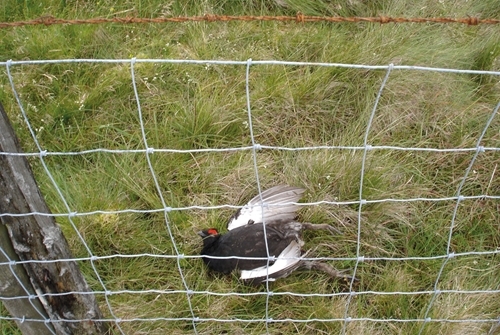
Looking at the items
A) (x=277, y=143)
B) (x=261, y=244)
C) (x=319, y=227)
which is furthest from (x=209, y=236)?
(x=277, y=143)

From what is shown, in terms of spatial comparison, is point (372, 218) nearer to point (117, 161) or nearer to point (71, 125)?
point (117, 161)

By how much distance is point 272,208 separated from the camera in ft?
8.67

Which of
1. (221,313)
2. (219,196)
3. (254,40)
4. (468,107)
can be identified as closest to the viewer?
(221,313)

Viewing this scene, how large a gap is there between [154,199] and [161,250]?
27 cm

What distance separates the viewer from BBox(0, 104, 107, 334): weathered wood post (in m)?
1.71

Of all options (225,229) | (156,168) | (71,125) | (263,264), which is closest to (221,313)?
(263,264)

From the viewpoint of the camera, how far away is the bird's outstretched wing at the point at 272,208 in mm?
2639

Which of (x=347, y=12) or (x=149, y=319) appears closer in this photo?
(x=149, y=319)

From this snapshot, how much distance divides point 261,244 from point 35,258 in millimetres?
1001

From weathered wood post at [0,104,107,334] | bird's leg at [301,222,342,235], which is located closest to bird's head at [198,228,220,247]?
bird's leg at [301,222,342,235]

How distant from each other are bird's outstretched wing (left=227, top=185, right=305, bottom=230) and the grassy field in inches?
2.6

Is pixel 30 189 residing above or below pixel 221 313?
above

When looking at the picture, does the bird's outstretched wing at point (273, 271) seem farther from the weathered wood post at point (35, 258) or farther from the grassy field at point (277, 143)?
the weathered wood post at point (35, 258)

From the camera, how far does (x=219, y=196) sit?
280 centimetres
